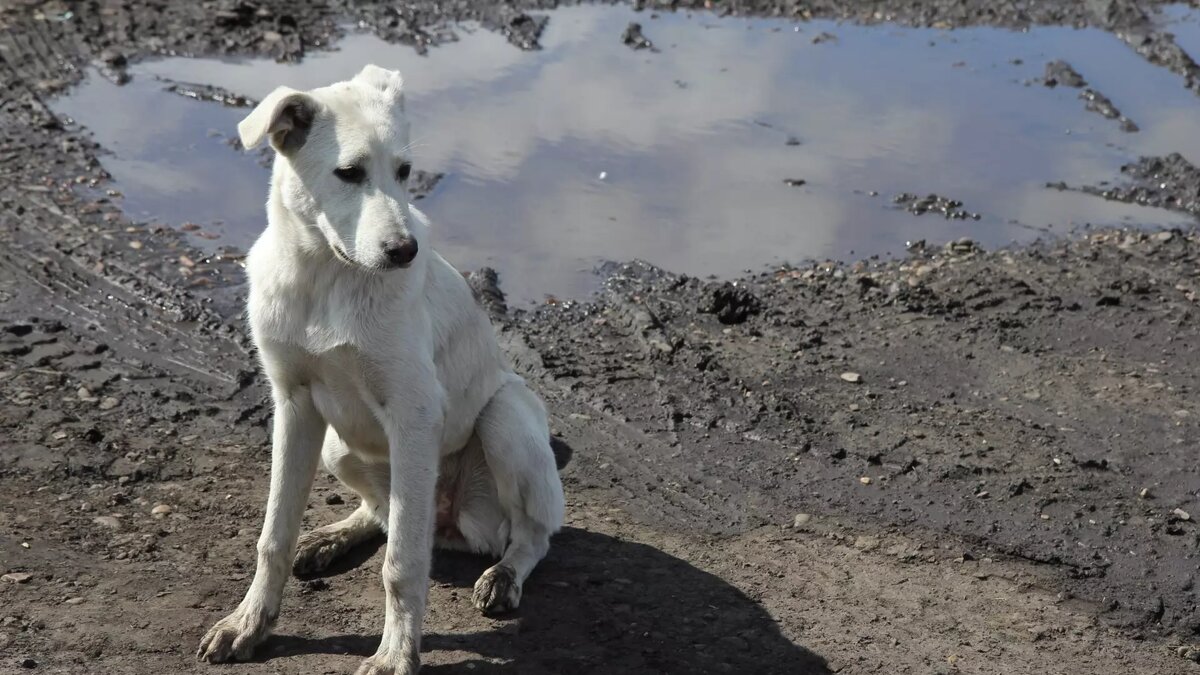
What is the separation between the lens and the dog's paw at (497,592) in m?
4.89

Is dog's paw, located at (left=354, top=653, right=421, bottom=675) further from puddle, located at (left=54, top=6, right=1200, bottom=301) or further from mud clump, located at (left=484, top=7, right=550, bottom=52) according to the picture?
mud clump, located at (left=484, top=7, right=550, bottom=52)

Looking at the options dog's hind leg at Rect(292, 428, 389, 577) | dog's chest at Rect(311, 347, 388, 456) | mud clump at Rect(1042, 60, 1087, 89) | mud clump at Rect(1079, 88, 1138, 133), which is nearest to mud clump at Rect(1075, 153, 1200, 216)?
mud clump at Rect(1079, 88, 1138, 133)

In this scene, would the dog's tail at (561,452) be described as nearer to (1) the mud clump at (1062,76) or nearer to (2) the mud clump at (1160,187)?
(2) the mud clump at (1160,187)

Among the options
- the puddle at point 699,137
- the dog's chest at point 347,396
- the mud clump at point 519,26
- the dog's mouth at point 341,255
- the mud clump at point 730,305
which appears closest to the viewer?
the dog's mouth at point 341,255

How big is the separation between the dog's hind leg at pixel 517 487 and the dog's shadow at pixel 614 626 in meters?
0.12

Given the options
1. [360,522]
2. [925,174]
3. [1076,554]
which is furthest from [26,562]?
[925,174]

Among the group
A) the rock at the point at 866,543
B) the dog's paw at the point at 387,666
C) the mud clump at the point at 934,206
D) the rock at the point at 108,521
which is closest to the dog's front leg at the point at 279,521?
the dog's paw at the point at 387,666

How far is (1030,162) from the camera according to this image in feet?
33.0

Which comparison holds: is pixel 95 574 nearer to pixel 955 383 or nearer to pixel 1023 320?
pixel 955 383

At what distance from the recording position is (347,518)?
5.39 meters

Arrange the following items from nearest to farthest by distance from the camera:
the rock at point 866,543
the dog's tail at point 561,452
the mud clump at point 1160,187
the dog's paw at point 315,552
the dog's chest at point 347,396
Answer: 1. the dog's chest at point 347,396
2. the dog's paw at point 315,552
3. the rock at point 866,543
4. the dog's tail at point 561,452
5. the mud clump at point 1160,187

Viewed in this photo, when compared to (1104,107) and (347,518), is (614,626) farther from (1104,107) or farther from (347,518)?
(1104,107)

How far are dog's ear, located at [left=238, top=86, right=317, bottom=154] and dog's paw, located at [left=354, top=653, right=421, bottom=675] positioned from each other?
1.71 m

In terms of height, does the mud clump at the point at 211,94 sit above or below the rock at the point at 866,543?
below
